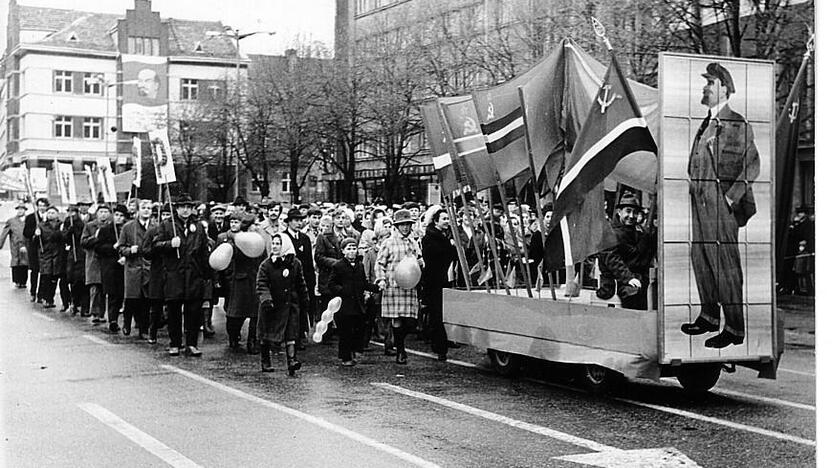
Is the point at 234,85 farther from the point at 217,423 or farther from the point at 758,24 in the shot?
the point at 217,423

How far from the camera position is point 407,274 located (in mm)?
12742

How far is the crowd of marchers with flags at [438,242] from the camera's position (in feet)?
34.3

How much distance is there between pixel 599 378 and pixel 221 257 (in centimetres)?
514

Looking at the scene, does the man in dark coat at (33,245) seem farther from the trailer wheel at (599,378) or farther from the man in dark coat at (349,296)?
the trailer wheel at (599,378)

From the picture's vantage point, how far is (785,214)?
10.1m

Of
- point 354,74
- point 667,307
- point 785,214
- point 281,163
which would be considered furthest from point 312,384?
point 281,163

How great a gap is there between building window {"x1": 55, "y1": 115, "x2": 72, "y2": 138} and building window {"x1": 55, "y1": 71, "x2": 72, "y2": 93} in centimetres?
201

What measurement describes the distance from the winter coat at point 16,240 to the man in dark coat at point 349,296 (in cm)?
1247

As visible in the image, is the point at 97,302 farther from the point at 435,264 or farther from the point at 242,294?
the point at 435,264

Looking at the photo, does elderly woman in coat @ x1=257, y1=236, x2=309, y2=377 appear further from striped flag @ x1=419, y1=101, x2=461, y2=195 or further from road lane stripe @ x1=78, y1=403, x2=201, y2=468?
road lane stripe @ x1=78, y1=403, x2=201, y2=468

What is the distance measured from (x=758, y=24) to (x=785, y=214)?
9590 millimetres

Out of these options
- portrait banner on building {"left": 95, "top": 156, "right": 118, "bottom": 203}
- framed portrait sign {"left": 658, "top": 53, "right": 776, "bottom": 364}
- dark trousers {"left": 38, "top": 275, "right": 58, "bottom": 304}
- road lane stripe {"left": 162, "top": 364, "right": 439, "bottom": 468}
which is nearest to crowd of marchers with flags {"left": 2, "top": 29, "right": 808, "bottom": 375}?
framed portrait sign {"left": 658, "top": 53, "right": 776, "bottom": 364}

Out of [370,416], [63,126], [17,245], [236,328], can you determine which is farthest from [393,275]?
[63,126]

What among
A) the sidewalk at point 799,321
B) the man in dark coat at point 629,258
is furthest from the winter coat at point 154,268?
the sidewalk at point 799,321
